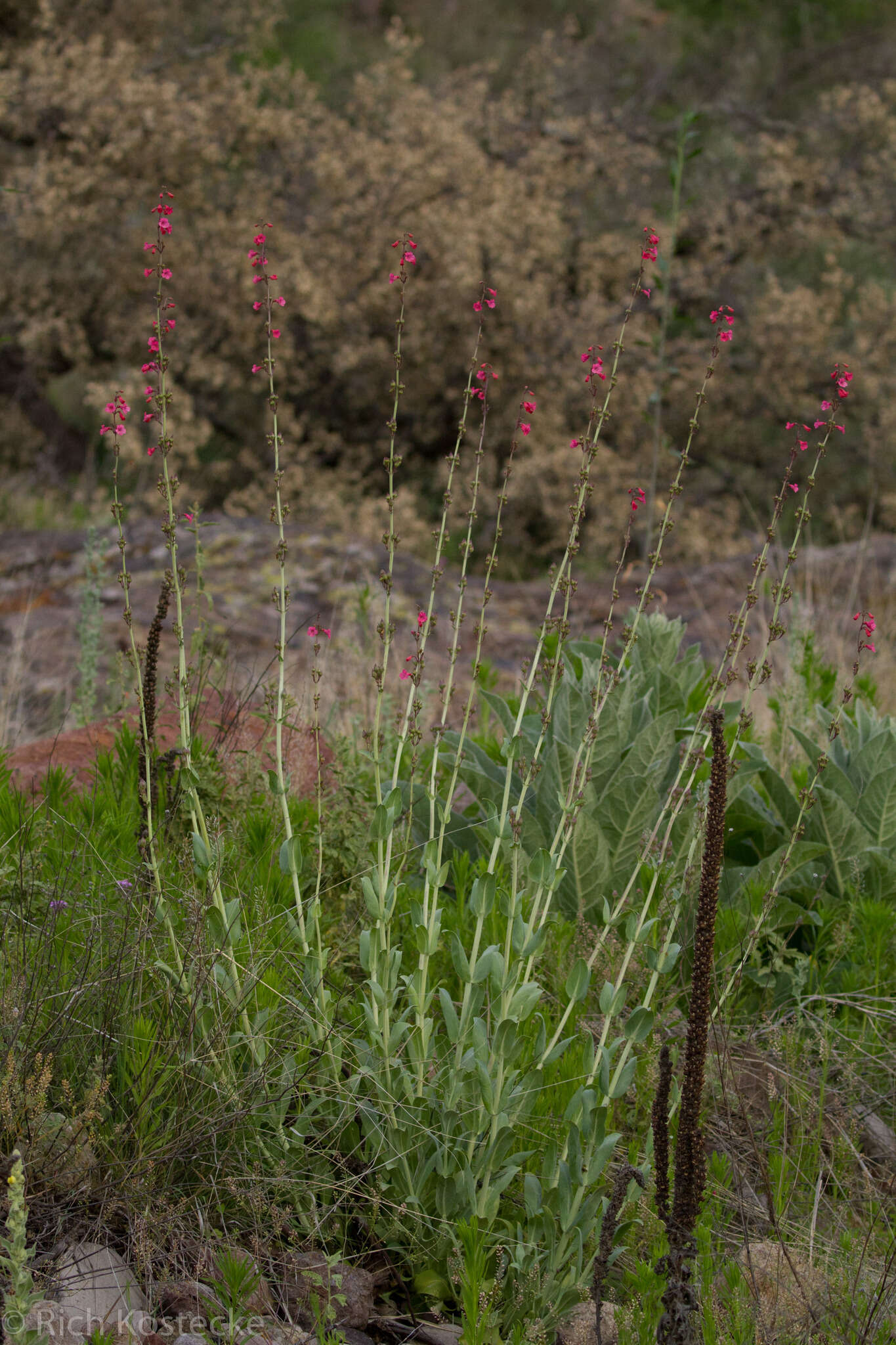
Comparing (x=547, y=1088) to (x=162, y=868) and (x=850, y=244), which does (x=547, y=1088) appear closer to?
(x=162, y=868)

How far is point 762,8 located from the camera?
1584 cm

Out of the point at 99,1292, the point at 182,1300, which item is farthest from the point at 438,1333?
the point at 99,1292

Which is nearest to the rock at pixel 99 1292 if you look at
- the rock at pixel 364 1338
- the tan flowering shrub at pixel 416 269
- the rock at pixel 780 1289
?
the rock at pixel 364 1338

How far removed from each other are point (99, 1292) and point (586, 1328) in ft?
2.57

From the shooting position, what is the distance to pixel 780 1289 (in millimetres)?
1862

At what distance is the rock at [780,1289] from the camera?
1733 mm

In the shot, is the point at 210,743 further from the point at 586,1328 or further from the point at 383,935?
the point at 586,1328

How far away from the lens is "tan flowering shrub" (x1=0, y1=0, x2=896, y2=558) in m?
10.8

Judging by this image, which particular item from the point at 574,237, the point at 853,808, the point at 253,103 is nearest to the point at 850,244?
the point at 574,237

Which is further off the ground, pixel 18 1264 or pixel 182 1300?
pixel 18 1264

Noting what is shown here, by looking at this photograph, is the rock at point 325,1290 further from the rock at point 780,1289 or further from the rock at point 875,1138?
the rock at point 875,1138

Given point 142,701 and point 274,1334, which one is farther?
point 142,701

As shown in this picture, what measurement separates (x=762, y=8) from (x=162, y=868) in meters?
17.3

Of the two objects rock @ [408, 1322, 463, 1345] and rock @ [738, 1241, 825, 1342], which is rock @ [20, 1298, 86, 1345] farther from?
rock @ [738, 1241, 825, 1342]
